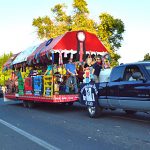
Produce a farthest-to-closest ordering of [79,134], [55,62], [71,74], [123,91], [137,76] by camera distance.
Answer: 1. [55,62]
2. [71,74]
3. [123,91]
4. [137,76]
5. [79,134]

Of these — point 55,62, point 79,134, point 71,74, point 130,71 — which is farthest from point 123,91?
point 55,62

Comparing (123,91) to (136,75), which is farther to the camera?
(123,91)

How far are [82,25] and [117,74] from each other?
29.3 metres

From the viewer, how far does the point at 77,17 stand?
42656mm

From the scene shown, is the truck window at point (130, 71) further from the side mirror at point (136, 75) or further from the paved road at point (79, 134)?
the paved road at point (79, 134)

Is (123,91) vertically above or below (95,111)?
above

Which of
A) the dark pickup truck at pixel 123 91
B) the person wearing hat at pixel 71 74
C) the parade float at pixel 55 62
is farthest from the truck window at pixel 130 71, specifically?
the person wearing hat at pixel 71 74

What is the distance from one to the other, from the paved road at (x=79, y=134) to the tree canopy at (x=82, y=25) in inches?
A: 1138

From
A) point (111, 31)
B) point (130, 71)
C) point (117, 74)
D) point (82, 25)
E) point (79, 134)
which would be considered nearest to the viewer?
point (79, 134)

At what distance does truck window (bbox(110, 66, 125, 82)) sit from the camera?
489 inches

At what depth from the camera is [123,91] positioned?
1184 cm

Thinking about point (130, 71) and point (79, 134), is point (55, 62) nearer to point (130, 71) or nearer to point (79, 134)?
point (130, 71)

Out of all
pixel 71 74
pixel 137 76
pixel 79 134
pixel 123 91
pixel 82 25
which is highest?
pixel 82 25

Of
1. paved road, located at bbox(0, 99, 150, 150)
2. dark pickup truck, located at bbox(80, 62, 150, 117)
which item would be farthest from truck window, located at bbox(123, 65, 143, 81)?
paved road, located at bbox(0, 99, 150, 150)
